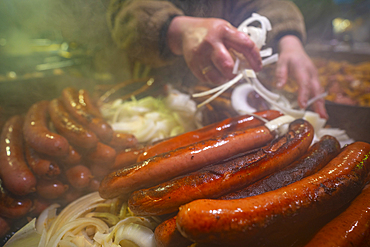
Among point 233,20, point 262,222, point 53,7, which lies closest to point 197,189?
point 262,222

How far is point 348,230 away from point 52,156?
2518 mm

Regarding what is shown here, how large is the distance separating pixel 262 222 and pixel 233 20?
9.11 feet

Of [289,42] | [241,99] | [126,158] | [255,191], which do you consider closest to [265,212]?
[255,191]

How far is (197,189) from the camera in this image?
4.28 feet

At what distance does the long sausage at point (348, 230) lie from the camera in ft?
3.47

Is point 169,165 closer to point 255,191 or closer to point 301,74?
point 255,191

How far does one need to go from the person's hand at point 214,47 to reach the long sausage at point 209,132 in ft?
1.87

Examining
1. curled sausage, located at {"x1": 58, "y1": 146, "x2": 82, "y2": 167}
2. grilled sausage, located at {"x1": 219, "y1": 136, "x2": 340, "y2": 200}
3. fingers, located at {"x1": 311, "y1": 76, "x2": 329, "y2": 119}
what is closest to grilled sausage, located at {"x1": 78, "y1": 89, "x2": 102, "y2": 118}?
curled sausage, located at {"x1": 58, "y1": 146, "x2": 82, "y2": 167}

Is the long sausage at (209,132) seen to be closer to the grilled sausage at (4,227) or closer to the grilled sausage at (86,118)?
the grilled sausage at (86,118)

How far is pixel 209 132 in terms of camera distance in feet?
6.36

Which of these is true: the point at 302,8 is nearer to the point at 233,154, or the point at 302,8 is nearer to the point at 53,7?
the point at 233,154

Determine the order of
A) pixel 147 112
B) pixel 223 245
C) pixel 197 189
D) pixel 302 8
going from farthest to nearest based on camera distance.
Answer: pixel 302 8
pixel 147 112
pixel 197 189
pixel 223 245

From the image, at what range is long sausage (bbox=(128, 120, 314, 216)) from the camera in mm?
1308

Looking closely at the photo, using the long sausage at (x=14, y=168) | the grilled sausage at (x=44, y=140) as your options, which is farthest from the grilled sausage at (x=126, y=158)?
the long sausage at (x=14, y=168)
